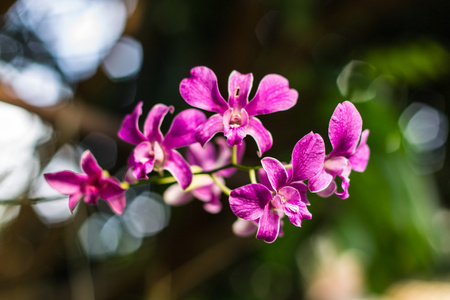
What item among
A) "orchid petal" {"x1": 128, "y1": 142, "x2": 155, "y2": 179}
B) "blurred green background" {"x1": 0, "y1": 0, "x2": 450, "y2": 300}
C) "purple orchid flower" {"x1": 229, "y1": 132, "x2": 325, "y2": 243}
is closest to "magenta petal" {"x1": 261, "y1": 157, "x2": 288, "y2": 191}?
"purple orchid flower" {"x1": 229, "y1": 132, "x2": 325, "y2": 243}

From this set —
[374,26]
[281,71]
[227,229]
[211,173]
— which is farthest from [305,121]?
[211,173]

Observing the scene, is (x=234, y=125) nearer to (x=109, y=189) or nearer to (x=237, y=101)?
(x=237, y=101)

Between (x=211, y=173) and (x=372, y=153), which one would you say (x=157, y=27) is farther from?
(x=211, y=173)

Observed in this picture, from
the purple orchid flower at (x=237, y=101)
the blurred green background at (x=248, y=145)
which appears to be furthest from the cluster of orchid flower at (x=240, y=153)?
the blurred green background at (x=248, y=145)

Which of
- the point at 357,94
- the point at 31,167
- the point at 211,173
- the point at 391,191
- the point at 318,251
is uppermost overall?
the point at 211,173

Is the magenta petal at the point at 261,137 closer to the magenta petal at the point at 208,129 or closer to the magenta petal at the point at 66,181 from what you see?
the magenta petal at the point at 208,129

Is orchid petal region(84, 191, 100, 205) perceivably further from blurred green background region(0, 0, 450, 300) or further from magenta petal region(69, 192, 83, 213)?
blurred green background region(0, 0, 450, 300)
